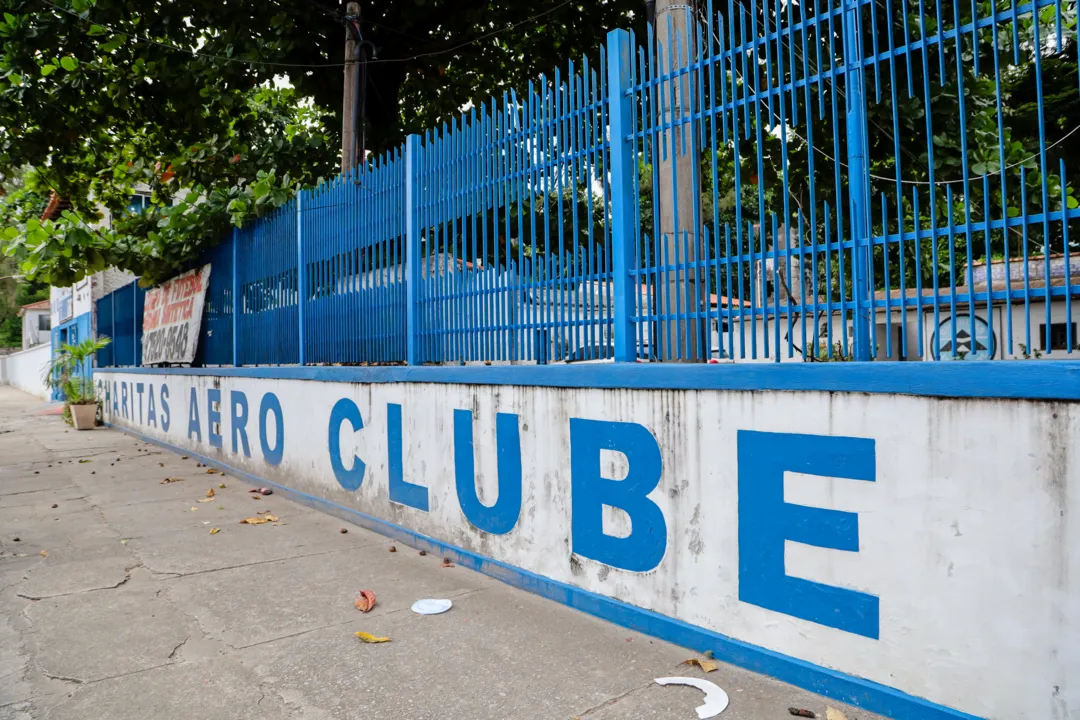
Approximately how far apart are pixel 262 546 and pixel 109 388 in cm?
1255

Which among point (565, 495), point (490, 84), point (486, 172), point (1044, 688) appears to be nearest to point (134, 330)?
point (490, 84)

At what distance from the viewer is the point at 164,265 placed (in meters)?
10.4

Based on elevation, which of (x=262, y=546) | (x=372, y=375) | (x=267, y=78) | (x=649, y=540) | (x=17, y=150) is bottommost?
(x=262, y=546)

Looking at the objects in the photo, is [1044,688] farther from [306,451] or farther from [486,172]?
[306,451]

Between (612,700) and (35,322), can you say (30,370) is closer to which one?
(35,322)

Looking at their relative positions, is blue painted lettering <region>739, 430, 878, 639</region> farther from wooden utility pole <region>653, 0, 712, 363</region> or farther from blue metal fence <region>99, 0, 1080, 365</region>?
wooden utility pole <region>653, 0, 712, 363</region>

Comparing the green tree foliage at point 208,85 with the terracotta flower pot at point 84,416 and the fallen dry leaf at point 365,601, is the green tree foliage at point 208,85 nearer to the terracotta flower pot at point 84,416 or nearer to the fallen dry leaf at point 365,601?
the terracotta flower pot at point 84,416

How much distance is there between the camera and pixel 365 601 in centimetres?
420

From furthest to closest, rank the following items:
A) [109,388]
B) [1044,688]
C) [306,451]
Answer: [109,388] < [306,451] < [1044,688]

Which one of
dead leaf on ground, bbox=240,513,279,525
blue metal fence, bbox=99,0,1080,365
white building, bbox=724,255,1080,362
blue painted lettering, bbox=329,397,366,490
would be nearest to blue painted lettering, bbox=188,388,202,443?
dead leaf on ground, bbox=240,513,279,525

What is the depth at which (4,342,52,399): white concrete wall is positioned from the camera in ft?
105

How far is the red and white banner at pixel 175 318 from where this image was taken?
10.2 meters

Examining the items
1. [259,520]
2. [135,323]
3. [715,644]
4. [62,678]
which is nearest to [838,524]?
[715,644]

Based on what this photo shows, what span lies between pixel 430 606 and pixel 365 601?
0.36 meters
